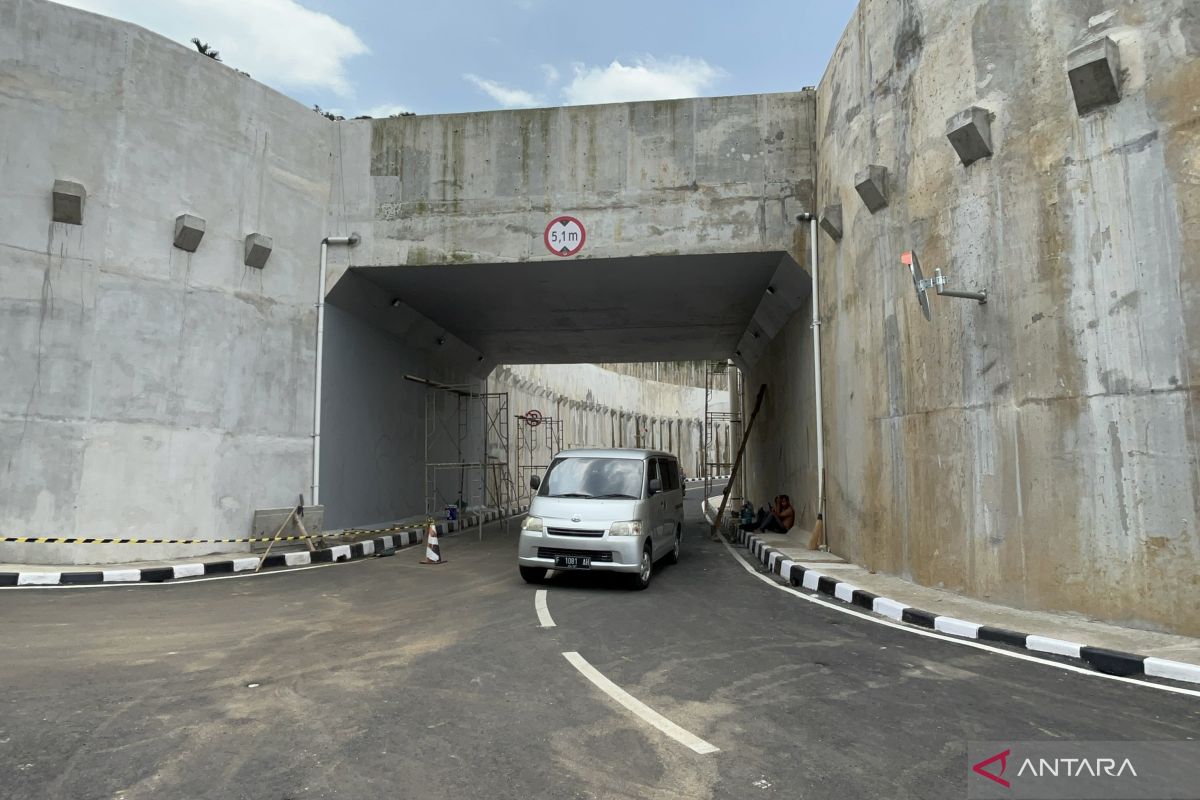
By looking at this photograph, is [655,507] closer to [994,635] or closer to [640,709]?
[994,635]

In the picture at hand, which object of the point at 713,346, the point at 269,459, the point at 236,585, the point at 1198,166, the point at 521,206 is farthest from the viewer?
the point at 713,346

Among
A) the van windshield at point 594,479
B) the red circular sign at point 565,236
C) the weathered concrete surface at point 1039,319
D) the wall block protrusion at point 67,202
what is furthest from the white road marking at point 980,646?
the wall block protrusion at point 67,202

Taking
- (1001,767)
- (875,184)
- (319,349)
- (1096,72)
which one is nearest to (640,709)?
(1001,767)

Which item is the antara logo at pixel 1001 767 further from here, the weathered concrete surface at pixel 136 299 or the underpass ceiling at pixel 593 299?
the weathered concrete surface at pixel 136 299

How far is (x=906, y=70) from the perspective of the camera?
9.19 m

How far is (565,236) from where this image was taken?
13.5 m

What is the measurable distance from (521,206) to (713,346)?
1039 centimetres

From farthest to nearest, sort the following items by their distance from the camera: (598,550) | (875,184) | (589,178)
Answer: (589,178) < (875,184) < (598,550)

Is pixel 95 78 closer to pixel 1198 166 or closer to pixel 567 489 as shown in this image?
pixel 567 489

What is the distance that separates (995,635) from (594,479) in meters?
5.22

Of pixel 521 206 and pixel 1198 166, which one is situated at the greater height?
pixel 521 206

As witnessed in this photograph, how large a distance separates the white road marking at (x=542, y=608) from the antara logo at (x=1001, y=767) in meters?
4.21

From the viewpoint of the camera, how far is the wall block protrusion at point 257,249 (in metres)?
12.5

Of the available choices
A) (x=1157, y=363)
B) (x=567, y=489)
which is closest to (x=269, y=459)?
(x=567, y=489)
